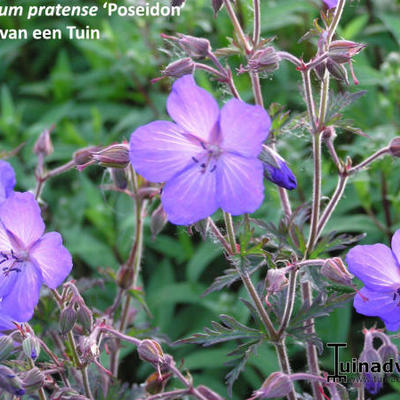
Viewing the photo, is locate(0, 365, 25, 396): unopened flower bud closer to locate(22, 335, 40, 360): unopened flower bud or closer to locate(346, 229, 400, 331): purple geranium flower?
locate(22, 335, 40, 360): unopened flower bud

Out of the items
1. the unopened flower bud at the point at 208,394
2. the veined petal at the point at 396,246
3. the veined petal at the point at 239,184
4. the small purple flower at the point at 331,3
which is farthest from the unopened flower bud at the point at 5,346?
the small purple flower at the point at 331,3

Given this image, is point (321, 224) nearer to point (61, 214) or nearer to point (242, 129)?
point (242, 129)

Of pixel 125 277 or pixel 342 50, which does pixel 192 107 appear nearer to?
pixel 342 50

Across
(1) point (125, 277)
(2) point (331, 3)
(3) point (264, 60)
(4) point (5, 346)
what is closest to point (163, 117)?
(1) point (125, 277)

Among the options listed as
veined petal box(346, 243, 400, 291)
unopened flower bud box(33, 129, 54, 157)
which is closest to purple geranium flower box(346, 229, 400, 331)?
veined petal box(346, 243, 400, 291)

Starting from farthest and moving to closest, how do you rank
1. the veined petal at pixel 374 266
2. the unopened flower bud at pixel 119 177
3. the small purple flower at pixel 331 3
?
the unopened flower bud at pixel 119 177
the small purple flower at pixel 331 3
the veined petal at pixel 374 266

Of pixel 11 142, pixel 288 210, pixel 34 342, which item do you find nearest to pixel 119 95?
pixel 11 142

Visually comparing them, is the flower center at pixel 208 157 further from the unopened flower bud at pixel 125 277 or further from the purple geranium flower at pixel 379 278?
the unopened flower bud at pixel 125 277
